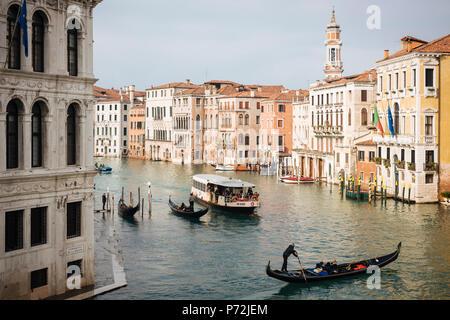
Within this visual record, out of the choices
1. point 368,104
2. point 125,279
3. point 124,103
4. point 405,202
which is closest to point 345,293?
point 125,279

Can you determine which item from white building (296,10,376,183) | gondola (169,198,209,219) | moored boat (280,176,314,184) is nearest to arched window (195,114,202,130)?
white building (296,10,376,183)

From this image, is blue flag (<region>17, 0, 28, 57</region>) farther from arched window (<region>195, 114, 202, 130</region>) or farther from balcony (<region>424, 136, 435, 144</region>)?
arched window (<region>195, 114, 202, 130</region>)

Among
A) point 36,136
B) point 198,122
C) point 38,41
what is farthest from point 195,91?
point 36,136

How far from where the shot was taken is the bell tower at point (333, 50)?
5716 centimetres

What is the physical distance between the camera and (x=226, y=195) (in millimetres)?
29203

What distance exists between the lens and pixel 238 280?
1647 centimetres

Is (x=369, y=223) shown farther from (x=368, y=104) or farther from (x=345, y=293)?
(x=368, y=104)

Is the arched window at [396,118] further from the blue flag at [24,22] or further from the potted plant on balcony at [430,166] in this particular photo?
the blue flag at [24,22]

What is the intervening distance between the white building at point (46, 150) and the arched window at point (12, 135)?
0.02 meters

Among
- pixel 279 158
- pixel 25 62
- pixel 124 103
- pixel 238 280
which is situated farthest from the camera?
pixel 124 103

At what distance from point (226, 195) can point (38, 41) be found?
18.0 metres

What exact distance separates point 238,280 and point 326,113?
30.2 meters

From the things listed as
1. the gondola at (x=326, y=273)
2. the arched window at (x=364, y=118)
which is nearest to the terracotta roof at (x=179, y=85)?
the arched window at (x=364, y=118)

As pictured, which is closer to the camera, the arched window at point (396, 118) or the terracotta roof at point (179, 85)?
the arched window at point (396, 118)
